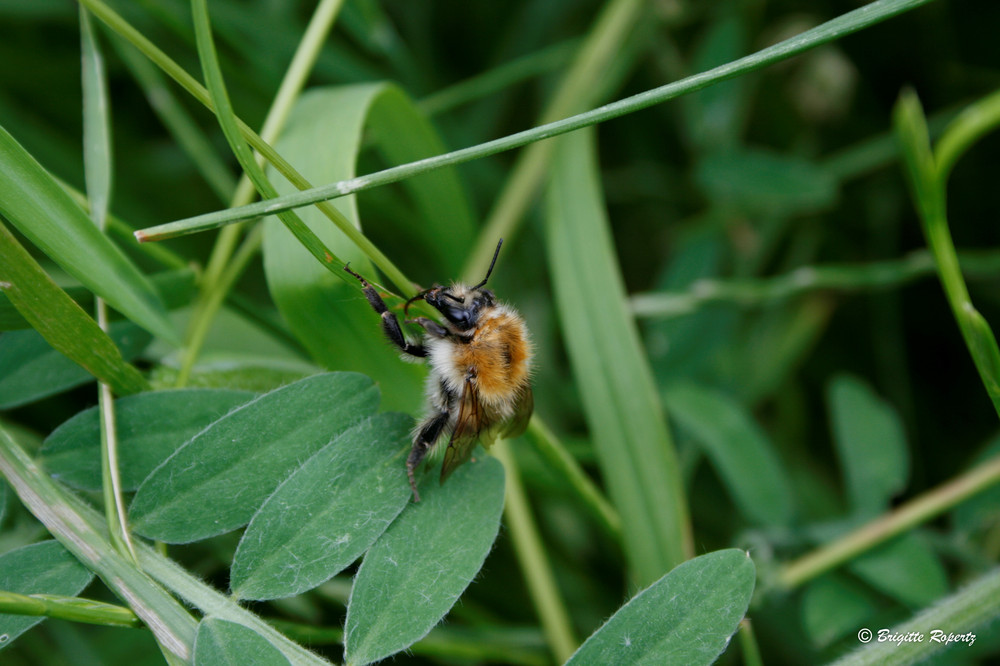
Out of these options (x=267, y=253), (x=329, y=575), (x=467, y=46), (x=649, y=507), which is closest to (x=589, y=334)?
(x=649, y=507)

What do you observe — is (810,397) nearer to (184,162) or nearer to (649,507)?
(649,507)

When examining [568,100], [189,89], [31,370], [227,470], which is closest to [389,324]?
[227,470]

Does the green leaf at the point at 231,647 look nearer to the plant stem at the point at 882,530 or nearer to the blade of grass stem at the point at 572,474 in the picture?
the blade of grass stem at the point at 572,474

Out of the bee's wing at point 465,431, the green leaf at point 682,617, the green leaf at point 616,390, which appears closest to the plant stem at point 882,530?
the green leaf at point 616,390

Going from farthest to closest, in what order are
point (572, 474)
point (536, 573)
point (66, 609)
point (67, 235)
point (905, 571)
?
point (536, 573) → point (905, 571) → point (572, 474) → point (67, 235) → point (66, 609)

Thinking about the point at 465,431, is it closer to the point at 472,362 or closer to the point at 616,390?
the point at 472,362

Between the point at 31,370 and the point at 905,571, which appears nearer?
the point at 31,370
